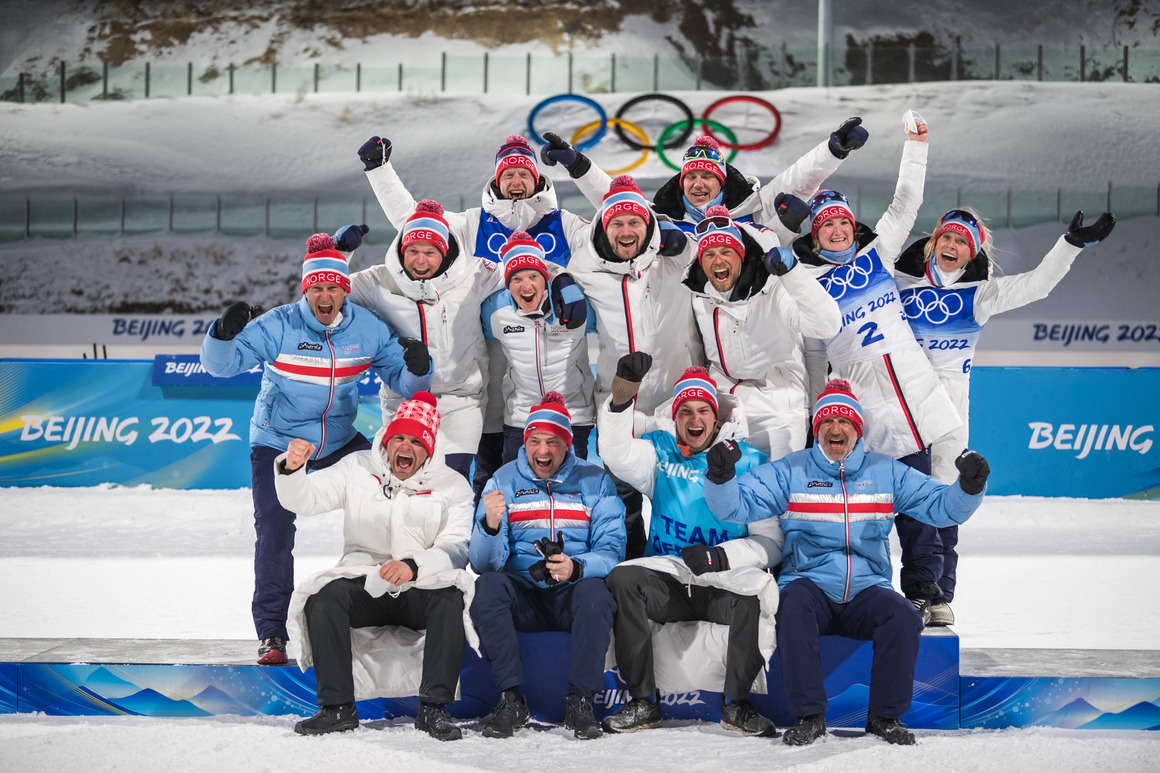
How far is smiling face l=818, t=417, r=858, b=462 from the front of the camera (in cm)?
333

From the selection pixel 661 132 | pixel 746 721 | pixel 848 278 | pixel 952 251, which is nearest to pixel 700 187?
pixel 848 278

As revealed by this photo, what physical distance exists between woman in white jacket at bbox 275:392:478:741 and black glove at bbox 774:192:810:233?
160 centimetres

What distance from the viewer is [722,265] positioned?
3.69 metres

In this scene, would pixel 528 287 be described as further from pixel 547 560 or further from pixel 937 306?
pixel 937 306

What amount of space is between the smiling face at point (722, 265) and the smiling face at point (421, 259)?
105 centimetres

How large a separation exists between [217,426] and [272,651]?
16.2ft

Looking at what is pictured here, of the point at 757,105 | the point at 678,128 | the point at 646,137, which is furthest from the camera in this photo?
the point at 757,105

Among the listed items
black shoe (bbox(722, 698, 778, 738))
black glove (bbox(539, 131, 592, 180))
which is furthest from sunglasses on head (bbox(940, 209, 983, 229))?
black shoe (bbox(722, 698, 778, 738))

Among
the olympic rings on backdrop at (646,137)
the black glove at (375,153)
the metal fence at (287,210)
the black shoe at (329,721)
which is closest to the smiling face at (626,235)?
the black glove at (375,153)

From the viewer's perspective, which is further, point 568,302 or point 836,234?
point 836,234

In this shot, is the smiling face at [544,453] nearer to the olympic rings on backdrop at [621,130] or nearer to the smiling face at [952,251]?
the smiling face at [952,251]

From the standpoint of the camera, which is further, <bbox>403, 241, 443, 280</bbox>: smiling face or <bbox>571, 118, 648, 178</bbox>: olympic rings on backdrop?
<bbox>571, 118, 648, 178</bbox>: olympic rings on backdrop

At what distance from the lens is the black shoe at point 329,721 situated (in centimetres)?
310

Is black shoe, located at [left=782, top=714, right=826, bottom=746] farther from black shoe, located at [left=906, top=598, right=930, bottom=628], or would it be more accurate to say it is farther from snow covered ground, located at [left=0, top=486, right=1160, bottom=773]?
black shoe, located at [left=906, top=598, right=930, bottom=628]
